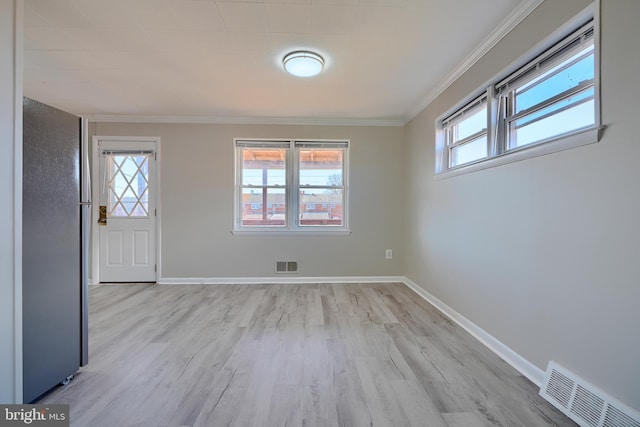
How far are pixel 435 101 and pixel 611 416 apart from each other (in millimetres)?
2874

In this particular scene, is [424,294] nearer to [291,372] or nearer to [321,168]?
[291,372]

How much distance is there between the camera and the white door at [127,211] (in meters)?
3.81

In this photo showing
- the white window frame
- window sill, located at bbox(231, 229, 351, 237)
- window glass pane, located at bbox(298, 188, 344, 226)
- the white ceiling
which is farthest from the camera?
window glass pane, located at bbox(298, 188, 344, 226)

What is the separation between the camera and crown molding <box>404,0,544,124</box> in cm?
172

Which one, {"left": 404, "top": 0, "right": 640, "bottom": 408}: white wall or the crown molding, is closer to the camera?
{"left": 404, "top": 0, "right": 640, "bottom": 408}: white wall

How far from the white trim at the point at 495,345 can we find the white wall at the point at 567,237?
1.8 inches

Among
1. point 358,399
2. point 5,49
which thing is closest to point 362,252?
point 358,399

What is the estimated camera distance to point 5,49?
116 centimetres

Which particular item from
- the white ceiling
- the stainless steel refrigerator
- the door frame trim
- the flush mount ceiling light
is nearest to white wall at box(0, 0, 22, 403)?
the stainless steel refrigerator

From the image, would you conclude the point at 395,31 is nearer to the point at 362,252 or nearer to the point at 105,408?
the point at 362,252

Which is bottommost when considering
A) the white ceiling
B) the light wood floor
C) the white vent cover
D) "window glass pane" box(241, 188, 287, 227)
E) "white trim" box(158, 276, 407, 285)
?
the light wood floor

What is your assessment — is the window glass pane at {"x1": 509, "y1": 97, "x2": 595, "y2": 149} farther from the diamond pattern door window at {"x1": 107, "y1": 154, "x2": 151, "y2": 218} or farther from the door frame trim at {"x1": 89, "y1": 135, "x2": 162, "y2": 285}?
the diamond pattern door window at {"x1": 107, "y1": 154, "x2": 151, "y2": 218}

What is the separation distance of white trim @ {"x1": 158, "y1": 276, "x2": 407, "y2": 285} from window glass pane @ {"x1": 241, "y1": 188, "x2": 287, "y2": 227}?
0.81 m

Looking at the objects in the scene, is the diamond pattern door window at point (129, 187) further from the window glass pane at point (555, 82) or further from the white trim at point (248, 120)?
the window glass pane at point (555, 82)
